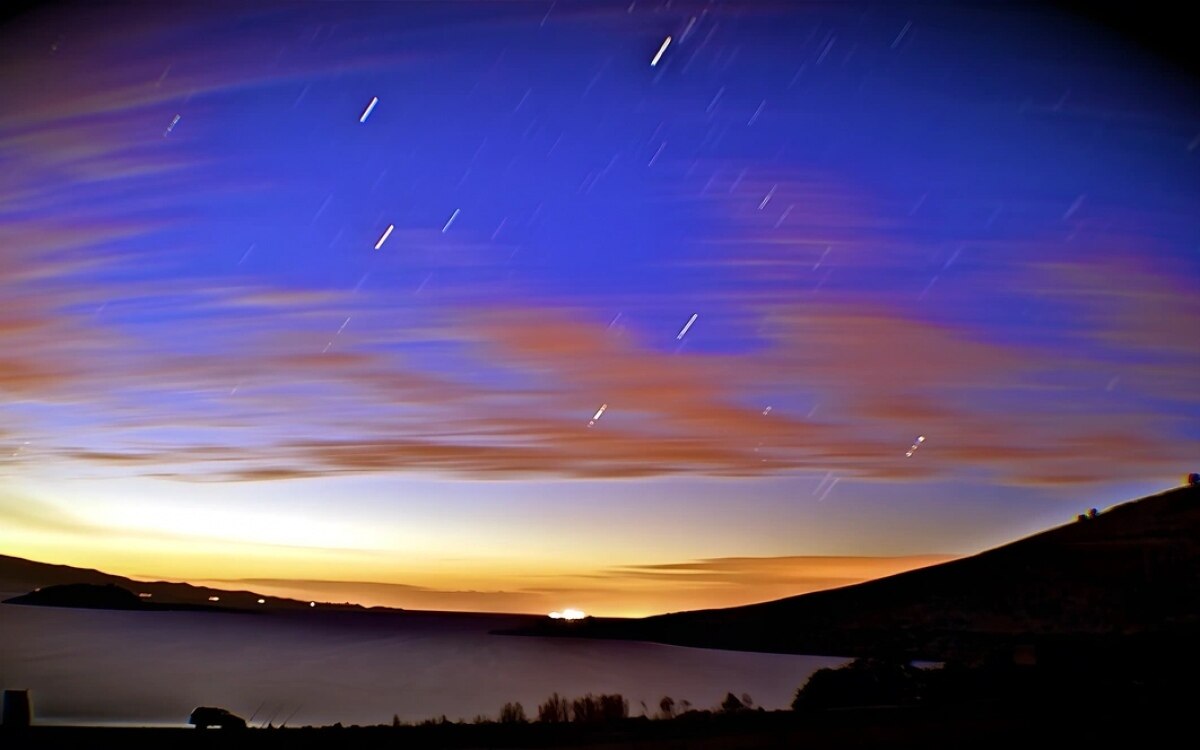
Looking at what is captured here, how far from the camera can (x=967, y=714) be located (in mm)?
9453

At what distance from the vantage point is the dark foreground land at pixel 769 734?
789 cm

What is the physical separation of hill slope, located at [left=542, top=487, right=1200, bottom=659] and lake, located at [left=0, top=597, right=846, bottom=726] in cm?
559

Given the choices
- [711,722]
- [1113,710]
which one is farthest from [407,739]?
[1113,710]

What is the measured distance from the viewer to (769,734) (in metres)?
7.82

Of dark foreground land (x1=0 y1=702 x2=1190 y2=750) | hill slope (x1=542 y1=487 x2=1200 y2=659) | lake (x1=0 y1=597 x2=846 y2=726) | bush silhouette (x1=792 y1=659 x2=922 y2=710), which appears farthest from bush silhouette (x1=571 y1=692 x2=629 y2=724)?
hill slope (x1=542 y1=487 x2=1200 y2=659)

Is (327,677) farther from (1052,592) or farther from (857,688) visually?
(857,688)

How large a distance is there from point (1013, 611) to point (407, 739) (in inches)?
1255

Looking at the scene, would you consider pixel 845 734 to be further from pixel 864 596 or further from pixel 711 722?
pixel 864 596

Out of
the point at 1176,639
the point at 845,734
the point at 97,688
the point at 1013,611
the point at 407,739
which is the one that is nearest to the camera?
the point at 845,734

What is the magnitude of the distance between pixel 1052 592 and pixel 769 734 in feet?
108

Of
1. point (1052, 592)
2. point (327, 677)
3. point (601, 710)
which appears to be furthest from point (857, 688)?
point (327, 677)

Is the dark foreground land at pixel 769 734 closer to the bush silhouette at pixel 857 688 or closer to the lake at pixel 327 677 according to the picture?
the bush silhouette at pixel 857 688

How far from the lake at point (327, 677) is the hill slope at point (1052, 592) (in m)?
5.59

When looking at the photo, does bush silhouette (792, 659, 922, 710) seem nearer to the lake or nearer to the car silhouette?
the car silhouette
